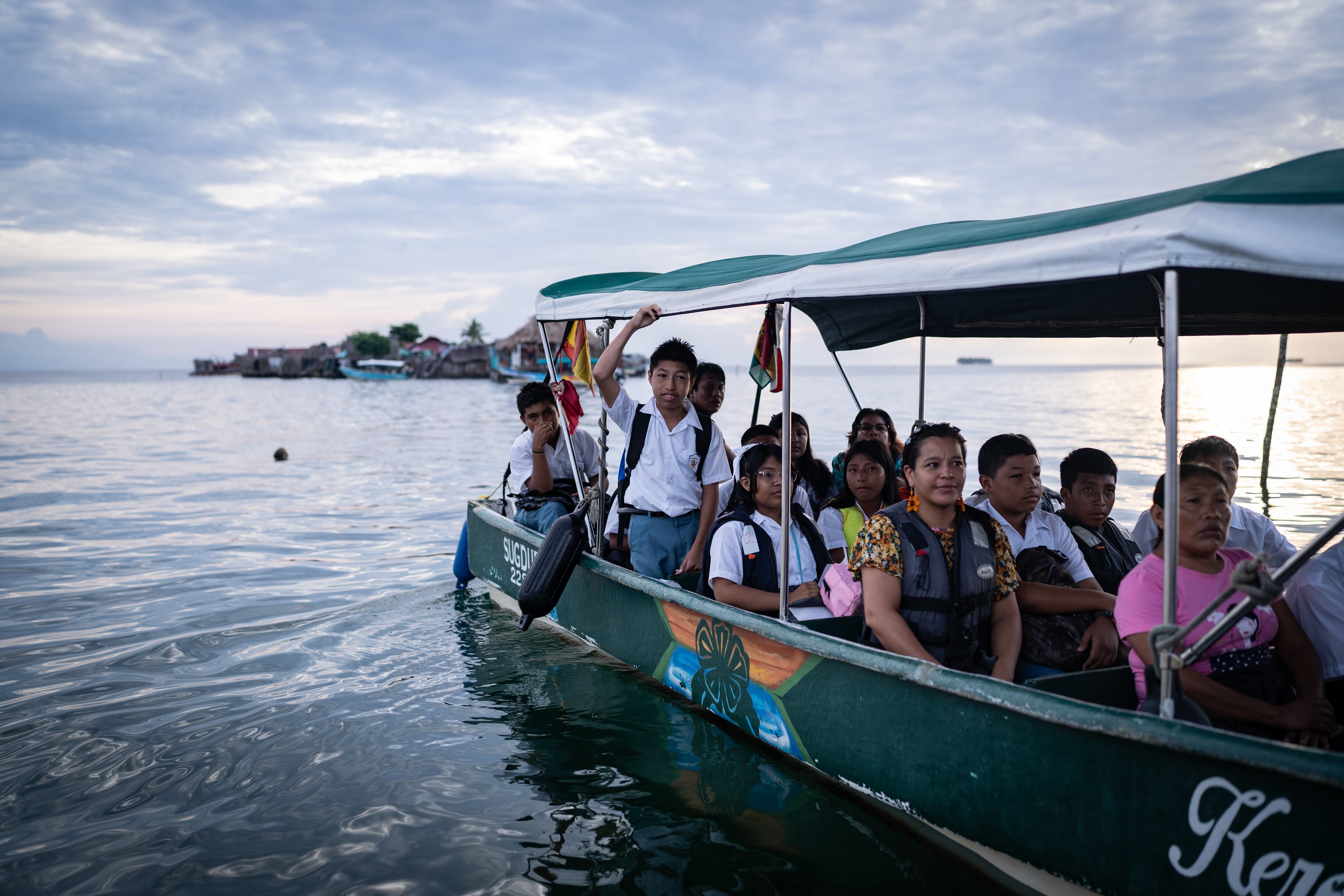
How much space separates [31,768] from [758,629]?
3.56 m

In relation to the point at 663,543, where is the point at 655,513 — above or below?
above

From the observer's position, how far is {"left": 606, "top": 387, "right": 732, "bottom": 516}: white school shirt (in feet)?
15.4

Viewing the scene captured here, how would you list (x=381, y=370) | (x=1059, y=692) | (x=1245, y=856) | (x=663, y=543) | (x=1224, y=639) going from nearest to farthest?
1. (x=1245, y=856)
2. (x=1224, y=639)
3. (x=1059, y=692)
4. (x=663, y=543)
5. (x=381, y=370)

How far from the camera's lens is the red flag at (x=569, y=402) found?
515 cm

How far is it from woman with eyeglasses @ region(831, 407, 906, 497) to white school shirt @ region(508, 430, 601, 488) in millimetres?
1689

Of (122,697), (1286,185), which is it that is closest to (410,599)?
(122,697)

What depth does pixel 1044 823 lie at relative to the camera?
8.11ft

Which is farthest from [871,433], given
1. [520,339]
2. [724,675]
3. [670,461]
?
[520,339]

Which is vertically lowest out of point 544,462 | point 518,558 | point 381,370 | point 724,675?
point 724,675

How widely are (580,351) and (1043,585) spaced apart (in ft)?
9.18

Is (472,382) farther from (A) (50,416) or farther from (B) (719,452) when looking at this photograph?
(B) (719,452)

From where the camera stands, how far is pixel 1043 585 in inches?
134

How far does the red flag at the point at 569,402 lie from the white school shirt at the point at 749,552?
1.46 metres

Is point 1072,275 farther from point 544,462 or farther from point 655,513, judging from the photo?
point 544,462
